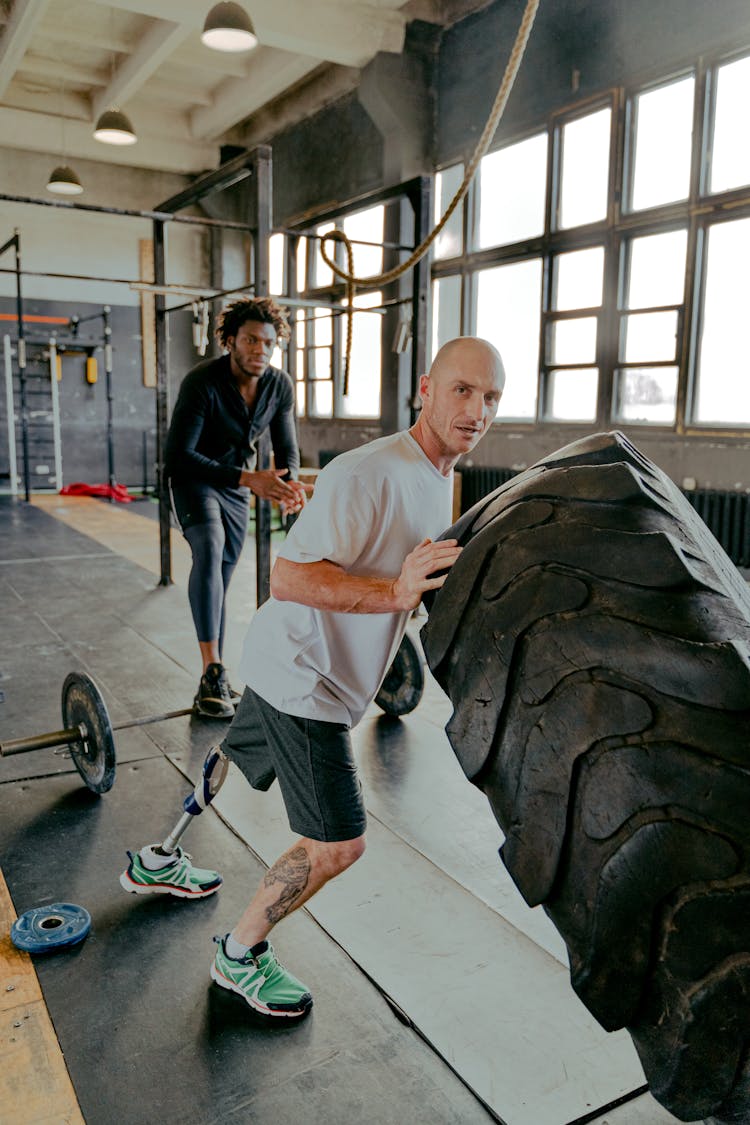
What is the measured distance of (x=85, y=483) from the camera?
37.1 ft

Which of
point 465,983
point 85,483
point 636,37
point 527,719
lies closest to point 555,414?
point 636,37

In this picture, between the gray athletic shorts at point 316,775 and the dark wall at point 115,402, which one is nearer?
the gray athletic shorts at point 316,775

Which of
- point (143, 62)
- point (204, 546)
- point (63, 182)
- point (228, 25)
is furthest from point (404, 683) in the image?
point (143, 62)

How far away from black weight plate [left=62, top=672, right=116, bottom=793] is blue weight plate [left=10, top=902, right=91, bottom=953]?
0.51 metres

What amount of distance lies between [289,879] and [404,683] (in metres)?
1.65

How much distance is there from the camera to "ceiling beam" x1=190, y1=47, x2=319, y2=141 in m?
8.64

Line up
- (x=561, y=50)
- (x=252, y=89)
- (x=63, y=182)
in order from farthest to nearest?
(x=252, y=89), (x=63, y=182), (x=561, y=50)

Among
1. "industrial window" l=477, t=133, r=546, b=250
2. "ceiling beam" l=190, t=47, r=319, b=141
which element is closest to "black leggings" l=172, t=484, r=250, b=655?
"industrial window" l=477, t=133, r=546, b=250

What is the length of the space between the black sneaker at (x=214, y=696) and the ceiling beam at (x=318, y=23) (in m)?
6.00

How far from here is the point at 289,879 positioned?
1.55 m

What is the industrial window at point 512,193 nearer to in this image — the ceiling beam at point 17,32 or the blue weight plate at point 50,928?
the ceiling beam at point 17,32

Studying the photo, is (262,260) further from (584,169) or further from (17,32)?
(17,32)

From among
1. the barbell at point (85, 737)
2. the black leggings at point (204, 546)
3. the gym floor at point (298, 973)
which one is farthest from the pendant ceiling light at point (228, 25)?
the barbell at point (85, 737)

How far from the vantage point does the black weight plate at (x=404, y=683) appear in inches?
124
